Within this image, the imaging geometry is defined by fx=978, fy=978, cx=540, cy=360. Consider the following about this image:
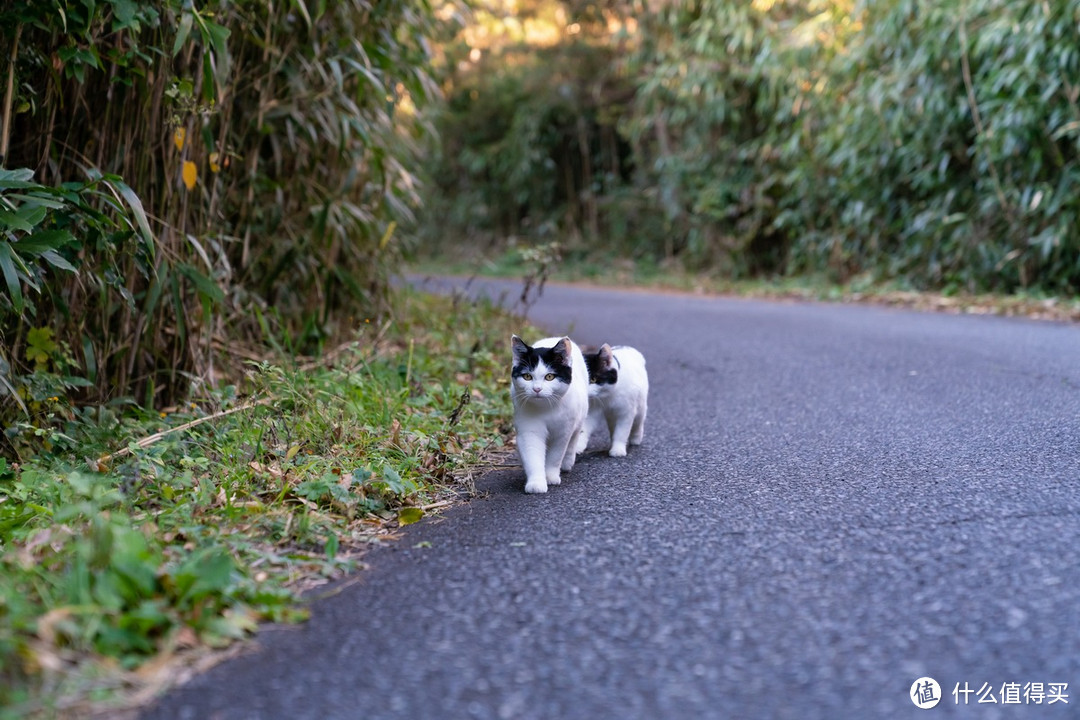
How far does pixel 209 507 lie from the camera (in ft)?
9.44

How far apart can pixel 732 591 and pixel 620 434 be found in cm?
157

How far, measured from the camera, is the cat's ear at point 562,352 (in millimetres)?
3289

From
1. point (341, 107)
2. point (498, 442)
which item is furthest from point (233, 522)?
point (341, 107)

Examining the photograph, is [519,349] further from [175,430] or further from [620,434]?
[175,430]

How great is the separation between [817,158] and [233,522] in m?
10.2

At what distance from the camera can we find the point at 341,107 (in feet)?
17.0

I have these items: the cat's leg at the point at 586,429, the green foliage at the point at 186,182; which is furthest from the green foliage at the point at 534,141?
the cat's leg at the point at 586,429

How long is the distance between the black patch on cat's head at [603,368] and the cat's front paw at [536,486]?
59 cm

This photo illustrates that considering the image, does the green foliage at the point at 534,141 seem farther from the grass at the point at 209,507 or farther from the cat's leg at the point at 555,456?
the cat's leg at the point at 555,456

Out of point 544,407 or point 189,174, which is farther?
point 189,174

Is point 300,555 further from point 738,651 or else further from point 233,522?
point 738,651

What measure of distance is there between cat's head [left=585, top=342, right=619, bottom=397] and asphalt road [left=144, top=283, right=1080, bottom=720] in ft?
0.94
